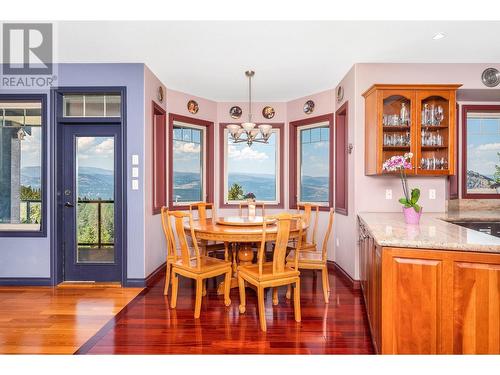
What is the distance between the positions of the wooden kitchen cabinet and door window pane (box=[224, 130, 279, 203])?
2.27 m

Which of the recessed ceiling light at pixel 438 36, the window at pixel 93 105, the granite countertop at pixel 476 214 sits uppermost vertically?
the recessed ceiling light at pixel 438 36

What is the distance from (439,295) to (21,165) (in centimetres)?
460

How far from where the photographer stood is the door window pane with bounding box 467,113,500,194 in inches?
157

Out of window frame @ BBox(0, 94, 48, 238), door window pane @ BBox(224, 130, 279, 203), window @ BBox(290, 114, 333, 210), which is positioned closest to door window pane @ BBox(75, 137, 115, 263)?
window frame @ BBox(0, 94, 48, 238)

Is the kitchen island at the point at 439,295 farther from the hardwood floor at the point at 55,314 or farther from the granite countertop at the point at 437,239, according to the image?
the hardwood floor at the point at 55,314

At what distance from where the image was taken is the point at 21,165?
3.80 metres

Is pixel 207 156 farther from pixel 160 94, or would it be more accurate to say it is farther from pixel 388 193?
pixel 388 193

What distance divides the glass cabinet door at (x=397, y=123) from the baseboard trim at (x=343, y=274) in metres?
1.46

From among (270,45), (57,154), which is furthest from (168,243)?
(270,45)

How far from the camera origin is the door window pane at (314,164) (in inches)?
191

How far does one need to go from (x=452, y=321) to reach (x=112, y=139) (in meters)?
3.88

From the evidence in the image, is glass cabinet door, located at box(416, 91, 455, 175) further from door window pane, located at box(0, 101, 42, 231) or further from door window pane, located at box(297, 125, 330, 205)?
door window pane, located at box(0, 101, 42, 231)

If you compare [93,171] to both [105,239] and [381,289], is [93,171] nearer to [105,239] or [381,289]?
[105,239]

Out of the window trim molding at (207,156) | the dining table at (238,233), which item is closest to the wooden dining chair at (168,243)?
the dining table at (238,233)
